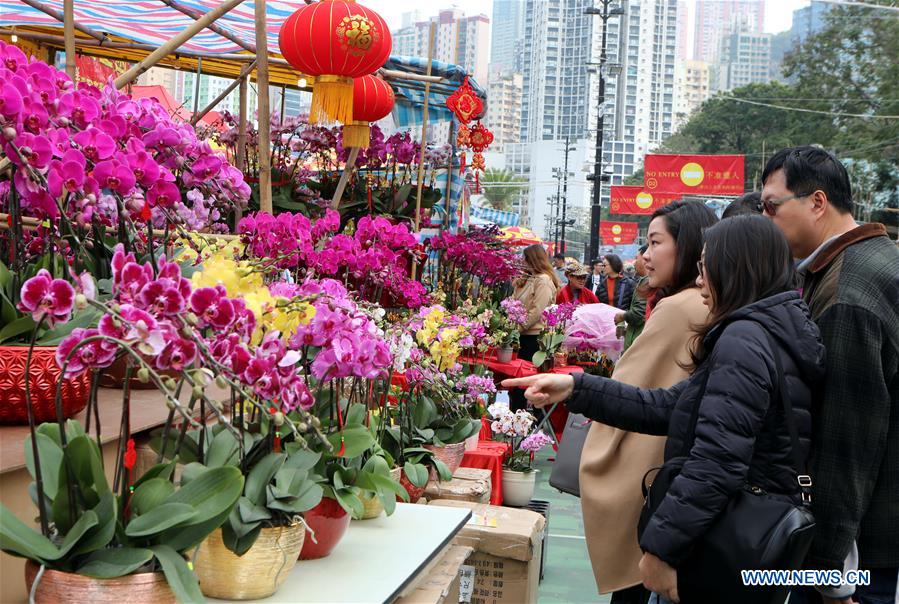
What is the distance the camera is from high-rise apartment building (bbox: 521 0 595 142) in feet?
118

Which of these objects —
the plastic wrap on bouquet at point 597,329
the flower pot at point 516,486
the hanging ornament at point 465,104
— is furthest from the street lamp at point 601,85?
the flower pot at point 516,486

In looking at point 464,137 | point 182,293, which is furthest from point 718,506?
point 464,137

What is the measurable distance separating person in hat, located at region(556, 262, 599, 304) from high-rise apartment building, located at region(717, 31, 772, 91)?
45.8 meters

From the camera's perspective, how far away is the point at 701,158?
16906mm

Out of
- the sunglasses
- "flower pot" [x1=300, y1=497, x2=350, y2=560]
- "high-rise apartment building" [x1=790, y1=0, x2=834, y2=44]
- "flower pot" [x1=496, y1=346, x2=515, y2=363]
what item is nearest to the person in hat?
"flower pot" [x1=496, y1=346, x2=515, y2=363]

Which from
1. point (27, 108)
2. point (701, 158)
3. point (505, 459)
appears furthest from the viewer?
point (701, 158)

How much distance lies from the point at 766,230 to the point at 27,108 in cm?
144

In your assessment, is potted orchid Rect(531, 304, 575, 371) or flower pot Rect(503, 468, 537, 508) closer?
flower pot Rect(503, 468, 537, 508)

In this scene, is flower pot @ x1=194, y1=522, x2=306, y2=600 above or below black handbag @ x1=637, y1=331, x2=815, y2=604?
above

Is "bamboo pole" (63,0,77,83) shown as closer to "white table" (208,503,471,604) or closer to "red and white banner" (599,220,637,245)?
"white table" (208,503,471,604)

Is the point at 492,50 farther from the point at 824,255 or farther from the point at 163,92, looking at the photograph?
the point at 824,255

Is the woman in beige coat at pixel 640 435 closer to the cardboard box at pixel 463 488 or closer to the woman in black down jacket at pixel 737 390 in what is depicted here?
the woman in black down jacket at pixel 737 390

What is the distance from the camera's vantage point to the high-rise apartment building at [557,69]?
118ft

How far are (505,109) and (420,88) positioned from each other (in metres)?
49.2
